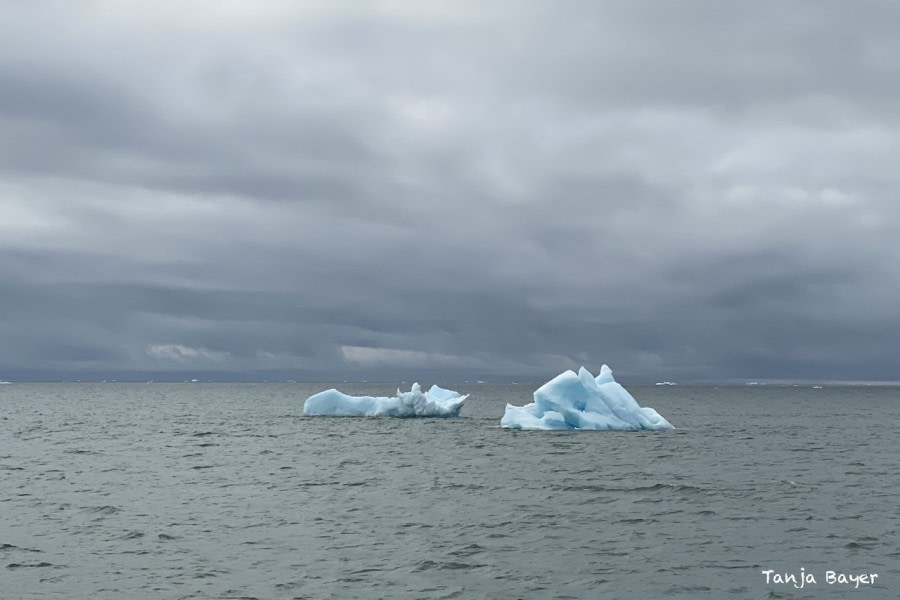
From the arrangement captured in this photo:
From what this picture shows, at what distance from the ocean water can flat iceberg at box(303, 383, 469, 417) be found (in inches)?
938

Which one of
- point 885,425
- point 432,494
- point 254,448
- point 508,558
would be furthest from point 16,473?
point 885,425

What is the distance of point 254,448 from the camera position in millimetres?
38281

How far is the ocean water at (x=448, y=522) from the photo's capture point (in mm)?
13828

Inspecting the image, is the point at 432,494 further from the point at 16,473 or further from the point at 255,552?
the point at 16,473

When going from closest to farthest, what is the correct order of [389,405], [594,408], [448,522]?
[448,522] → [594,408] → [389,405]

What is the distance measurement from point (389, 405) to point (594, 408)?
20.3 metres

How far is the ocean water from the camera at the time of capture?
45.4 ft
